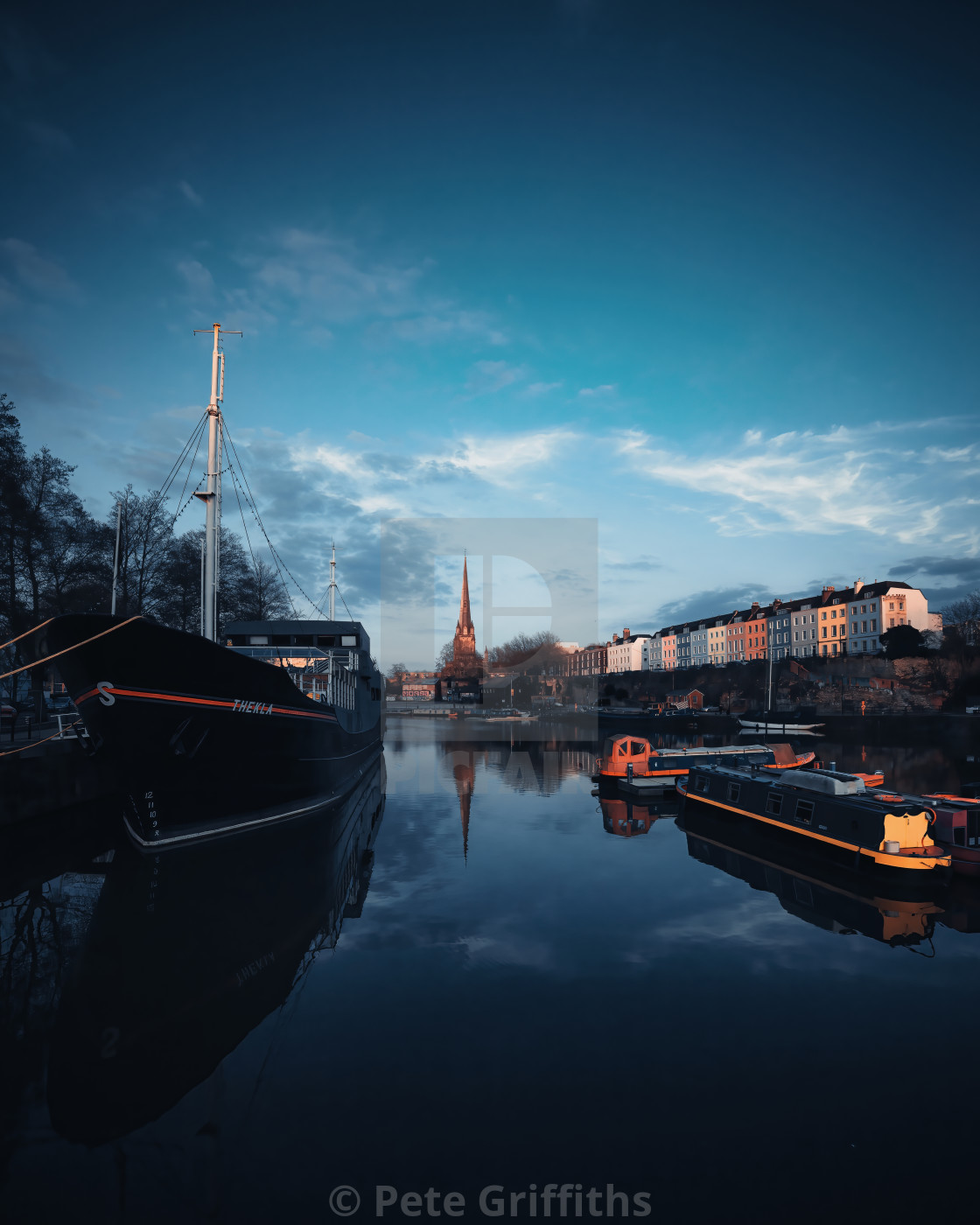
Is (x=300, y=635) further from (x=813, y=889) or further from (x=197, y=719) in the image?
(x=813, y=889)

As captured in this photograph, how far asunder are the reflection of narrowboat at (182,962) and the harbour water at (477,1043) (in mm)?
56

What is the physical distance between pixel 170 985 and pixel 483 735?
191 feet

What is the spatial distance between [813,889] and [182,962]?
13.9m

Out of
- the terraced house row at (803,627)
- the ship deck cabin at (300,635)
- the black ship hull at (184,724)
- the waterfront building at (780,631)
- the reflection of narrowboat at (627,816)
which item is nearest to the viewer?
the black ship hull at (184,724)

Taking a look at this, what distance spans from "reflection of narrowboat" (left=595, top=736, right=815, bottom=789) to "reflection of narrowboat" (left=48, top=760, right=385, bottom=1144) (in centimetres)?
1503

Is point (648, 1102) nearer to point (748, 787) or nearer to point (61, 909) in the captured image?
point (61, 909)

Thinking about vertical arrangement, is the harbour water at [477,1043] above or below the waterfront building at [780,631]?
below

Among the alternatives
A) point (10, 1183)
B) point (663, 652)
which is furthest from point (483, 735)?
point (663, 652)

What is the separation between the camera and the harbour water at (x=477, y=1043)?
19.0 feet

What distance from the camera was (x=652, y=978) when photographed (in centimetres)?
1000

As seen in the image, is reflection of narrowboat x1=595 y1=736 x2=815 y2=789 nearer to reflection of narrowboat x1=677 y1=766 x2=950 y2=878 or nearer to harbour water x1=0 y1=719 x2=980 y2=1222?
reflection of narrowboat x1=677 y1=766 x2=950 y2=878

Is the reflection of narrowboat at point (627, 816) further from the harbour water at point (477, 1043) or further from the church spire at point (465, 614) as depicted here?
the church spire at point (465, 614)

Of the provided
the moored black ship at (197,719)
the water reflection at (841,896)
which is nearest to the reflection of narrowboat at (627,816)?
the water reflection at (841,896)

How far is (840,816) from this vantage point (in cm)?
1652
